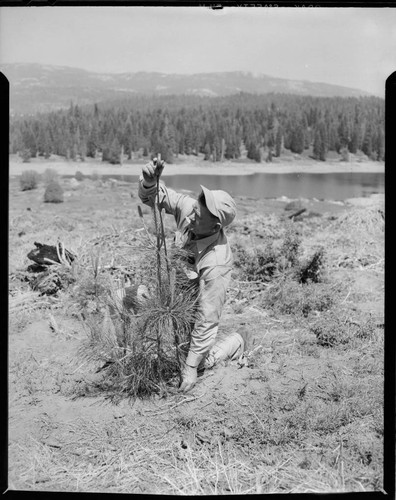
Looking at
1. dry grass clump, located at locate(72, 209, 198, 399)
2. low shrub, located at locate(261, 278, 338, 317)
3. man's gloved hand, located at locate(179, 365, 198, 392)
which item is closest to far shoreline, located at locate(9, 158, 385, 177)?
low shrub, located at locate(261, 278, 338, 317)

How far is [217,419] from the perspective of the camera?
3799mm

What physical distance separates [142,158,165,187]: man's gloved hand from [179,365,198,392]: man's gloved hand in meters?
1.07

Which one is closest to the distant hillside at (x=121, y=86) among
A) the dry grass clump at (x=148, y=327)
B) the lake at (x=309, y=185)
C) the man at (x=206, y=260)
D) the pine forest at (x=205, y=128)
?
the pine forest at (x=205, y=128)

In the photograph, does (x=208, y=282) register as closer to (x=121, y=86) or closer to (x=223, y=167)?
(x=223, y=167)

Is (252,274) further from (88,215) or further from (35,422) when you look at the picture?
(35,422)

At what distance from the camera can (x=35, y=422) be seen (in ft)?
12.7

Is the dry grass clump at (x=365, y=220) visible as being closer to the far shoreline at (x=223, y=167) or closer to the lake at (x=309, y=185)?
the lake at (x=309, y=185)

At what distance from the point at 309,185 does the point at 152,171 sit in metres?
3.20

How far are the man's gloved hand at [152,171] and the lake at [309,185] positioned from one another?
269 cm

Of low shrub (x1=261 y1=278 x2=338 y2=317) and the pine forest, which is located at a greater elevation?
the pine forest

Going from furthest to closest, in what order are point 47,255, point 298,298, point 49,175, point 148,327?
point 49,175
point 47,255
point 298,298
point 148,327

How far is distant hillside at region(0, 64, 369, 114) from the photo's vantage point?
6004 millimetres

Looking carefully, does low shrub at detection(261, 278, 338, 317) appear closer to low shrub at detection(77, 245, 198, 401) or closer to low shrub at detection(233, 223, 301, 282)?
low shrub at detection(233, 223, 301, 282)

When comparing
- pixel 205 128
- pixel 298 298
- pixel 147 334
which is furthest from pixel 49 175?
pixel 147 334
